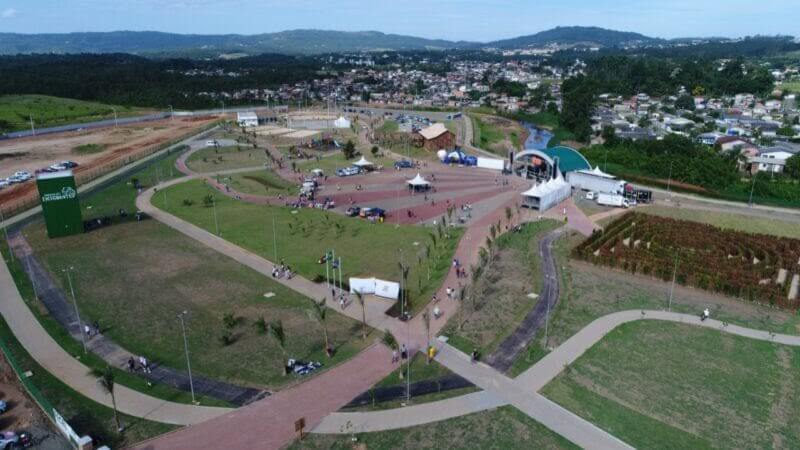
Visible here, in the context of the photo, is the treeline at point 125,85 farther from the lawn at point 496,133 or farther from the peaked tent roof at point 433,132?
the peaked tent roof at point 433,132

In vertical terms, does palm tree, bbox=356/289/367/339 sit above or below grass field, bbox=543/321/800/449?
above

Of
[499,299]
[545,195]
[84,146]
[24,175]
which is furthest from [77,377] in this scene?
[84,146]

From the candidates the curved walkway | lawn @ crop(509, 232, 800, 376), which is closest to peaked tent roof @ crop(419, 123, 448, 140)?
lawn @ crop(509, 232, 800, 376)

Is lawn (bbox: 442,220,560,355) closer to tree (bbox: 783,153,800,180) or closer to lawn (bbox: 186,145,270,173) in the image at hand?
tree (bbox: 783,153,800,180)

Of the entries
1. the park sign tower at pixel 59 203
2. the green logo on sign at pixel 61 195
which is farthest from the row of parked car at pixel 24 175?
the green logo on sign at pixel 61 195

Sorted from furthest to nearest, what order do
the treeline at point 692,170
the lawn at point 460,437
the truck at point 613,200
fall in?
the treeline at point 692,170 → the truck at point 613,200 → the lawn at point 460,437

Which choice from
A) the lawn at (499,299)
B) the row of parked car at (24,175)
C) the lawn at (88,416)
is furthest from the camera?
the row of parked car at (24,175)

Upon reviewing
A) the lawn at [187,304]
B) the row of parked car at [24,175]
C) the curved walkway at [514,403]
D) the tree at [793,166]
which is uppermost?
Result: the tree at [793,166]

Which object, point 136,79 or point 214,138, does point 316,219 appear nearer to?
point 214,138
